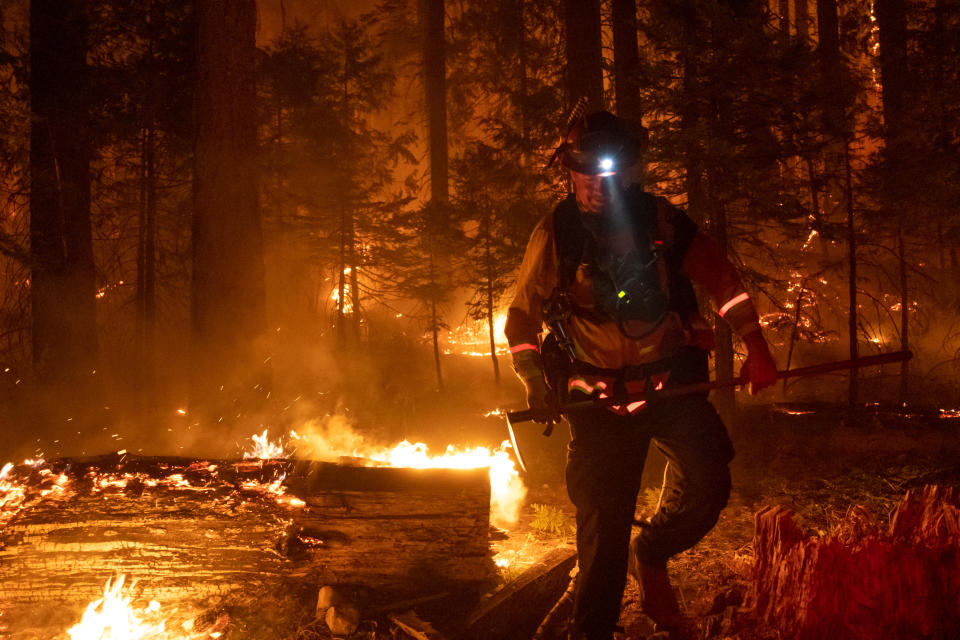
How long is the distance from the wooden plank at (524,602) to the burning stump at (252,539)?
0.36 meters

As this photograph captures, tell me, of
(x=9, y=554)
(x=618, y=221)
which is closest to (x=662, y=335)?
(x=618, y=221)

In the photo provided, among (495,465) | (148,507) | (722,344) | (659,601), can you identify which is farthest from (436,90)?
(659,601)

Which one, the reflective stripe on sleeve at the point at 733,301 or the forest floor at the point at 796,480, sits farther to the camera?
the forest floor at the point at 796,480

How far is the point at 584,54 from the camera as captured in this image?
10.5 meters

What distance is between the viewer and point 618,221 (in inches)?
137

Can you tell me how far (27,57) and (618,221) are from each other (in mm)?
11829

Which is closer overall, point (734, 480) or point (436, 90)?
point (734, 480)

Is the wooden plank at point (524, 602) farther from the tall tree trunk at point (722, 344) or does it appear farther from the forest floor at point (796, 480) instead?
the tall tree trunk at point (722, 344)

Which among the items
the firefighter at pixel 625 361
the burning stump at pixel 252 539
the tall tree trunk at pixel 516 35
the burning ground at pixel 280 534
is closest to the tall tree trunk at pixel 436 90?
the tall tree trunk at pixel 516 35

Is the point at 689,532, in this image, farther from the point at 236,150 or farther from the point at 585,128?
the point at 236,150

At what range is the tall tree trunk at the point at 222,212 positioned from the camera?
8.62m

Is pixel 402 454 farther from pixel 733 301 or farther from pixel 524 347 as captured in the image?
pixel 733 301

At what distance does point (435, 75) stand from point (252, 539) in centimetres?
1902

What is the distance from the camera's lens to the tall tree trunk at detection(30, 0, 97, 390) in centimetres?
1055
